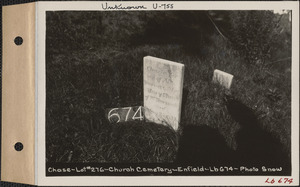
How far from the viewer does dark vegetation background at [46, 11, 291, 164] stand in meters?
0.96

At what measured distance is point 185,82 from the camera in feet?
3.13

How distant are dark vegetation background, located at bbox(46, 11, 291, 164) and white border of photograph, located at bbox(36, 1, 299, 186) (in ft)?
0.08

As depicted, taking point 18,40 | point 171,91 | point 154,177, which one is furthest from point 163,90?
point 18,40

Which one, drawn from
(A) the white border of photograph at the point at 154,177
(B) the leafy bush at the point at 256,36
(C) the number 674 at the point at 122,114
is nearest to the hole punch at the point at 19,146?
(A) the white border of photograph at the point at 154,177

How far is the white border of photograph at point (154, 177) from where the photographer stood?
969 mm

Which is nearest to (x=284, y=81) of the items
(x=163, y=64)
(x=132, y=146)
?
(x=163, y=64)

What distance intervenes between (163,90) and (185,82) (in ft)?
0.29

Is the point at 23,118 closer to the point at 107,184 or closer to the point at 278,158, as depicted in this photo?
the point at 107,184

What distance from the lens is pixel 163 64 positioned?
956 mm

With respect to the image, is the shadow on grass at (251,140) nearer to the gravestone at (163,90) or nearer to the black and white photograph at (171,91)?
the black and white photograph at (171,91)

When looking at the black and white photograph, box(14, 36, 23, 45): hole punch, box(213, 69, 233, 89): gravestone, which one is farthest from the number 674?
box(14, 36, 23, 45): hole punch

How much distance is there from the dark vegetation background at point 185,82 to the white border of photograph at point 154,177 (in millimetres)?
23

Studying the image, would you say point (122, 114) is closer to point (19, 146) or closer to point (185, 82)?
point (185, 82)

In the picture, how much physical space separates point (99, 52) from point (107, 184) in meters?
0.50
